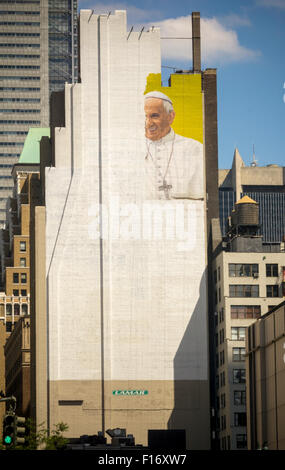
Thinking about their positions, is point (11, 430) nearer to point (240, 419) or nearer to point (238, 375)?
point (240, 419)

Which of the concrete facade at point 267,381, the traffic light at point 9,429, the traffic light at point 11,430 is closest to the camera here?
the traffic light at point 9,429

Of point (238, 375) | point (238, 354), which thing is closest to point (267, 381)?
point (238, 375)

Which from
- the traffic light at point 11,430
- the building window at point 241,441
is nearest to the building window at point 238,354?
the building window at point 241,441

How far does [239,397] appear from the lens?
644 ft

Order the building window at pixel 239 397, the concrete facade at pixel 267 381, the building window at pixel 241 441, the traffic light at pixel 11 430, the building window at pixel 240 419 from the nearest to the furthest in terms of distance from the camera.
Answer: the traffic light at pixel 11 430 → the concrete facade at pixel 267 381 → the building window at pixel 241 441 → the building window at pixel 240 419 → the building window at pixel 239 397

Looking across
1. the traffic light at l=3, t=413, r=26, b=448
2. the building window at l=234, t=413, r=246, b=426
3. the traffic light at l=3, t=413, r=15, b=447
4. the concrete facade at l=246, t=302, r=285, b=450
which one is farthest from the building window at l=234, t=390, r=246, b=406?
the traffic light at l=3, t=413, r=15, b=447

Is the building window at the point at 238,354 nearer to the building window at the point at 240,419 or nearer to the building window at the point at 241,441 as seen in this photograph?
the building window at the point at 240,419

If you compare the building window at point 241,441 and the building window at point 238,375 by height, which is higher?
the building window at point 238,375

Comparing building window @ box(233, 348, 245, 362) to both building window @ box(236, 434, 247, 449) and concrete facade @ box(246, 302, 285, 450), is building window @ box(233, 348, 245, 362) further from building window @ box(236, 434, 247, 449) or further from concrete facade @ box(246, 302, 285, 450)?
concrete facade @ box(246, 302, 285, 450)

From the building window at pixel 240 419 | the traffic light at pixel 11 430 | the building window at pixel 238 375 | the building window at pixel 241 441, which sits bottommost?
the traffic light at pixel 11 430

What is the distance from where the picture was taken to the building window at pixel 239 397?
19600cm
